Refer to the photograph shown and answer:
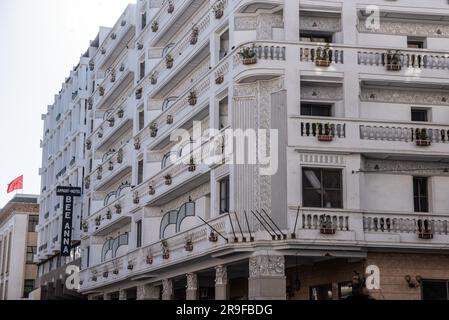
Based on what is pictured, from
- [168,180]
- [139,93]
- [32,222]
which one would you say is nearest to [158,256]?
[168,180]

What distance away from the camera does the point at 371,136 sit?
102 feet

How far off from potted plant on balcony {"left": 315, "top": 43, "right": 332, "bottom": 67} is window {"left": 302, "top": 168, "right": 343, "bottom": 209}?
416cm

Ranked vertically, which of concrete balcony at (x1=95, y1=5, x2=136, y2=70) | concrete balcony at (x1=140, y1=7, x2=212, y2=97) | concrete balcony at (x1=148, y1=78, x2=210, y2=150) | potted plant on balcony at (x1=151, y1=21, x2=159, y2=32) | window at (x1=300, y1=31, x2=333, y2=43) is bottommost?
concrete balcony at (x1=148, y1=78, x2=210, y2=150)

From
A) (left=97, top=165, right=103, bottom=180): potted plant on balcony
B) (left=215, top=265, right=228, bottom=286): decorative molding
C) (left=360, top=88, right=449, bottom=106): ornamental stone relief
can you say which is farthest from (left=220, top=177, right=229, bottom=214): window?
(left=97, top=165, right=103, bottom=180): potted plant on balcony

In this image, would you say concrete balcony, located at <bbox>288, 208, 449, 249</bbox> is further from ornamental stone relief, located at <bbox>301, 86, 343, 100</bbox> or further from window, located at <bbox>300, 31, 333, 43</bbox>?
window, located at <bbox>300, 31, 333, 43</bbox>

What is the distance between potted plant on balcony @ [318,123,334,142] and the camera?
30.5 meters

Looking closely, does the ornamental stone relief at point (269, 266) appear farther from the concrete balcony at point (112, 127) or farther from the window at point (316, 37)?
the concrete balcony at point (112, 127)

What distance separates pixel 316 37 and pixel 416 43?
4.37 metres

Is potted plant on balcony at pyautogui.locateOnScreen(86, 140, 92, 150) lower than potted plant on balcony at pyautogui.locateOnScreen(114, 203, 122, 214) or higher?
higher

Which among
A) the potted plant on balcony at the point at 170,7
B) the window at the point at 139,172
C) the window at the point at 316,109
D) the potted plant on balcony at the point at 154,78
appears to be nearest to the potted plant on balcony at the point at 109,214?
the window at the point at 139,172

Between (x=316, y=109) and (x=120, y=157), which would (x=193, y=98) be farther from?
(x=120, y=157)

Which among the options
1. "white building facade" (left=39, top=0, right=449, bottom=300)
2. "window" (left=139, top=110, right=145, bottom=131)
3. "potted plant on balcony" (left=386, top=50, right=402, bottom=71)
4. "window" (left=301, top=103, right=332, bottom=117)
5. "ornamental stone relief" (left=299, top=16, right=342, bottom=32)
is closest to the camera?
"white building facade" (left=39, top=0, right=449, bottom=300)

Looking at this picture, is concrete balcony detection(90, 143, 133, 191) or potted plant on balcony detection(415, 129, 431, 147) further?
concrete balcony detection(90, 143, 133, 191)

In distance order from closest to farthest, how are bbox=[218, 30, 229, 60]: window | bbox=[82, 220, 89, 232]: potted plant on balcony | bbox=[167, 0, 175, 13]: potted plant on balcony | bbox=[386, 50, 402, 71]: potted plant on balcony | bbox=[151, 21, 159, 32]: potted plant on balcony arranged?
1. bbox=[386, 50, 402, 71]: potted plant on balcony
2. bbox=[218, 30, 229, 60]: window
3. bbox=[167, 0, 175, 13]: potted plant on balcony
4. bbox=[151, 21, 159, 32]: potted plant on balcony
5. bbox=[82, 220, 89, 232]: potted plant on balcony
